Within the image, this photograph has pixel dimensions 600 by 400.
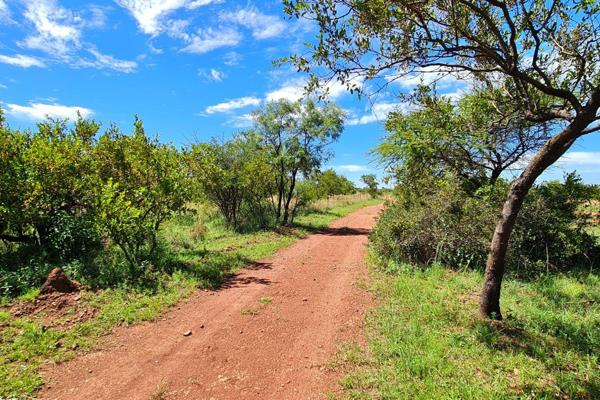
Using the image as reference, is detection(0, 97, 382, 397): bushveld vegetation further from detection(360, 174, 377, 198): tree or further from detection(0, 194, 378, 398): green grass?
detection(360, 174, 377, 198): tree

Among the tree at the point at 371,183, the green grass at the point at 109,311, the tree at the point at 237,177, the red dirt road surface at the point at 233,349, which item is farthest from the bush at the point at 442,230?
the tree at the point at 371,183

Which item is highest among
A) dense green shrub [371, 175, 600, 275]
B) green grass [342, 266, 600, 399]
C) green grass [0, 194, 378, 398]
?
dense green shrub [371, 175, 600, 275]

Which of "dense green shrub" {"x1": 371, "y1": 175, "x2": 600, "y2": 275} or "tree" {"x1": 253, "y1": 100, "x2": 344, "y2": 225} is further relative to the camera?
"tree" {"x1": 253, "y1": 100, "x2": 344, "y2": 225}

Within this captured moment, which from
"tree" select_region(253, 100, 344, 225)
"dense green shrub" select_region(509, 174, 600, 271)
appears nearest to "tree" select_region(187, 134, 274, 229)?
"tree" select_region(253, 100, 344, 225)

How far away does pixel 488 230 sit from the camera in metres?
9.59

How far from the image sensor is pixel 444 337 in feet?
18.7

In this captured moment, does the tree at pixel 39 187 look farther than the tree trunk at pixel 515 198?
Yes

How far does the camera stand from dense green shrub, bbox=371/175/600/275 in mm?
9578

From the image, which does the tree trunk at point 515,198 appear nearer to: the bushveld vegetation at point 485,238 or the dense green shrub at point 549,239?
the bushveld vegetation at point 485,238

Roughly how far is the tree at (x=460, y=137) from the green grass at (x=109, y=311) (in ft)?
17.7

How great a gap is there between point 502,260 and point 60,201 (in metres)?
11.6

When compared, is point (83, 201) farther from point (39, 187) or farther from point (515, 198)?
point (515, 198)

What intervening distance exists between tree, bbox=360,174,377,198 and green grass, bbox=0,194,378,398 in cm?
4588

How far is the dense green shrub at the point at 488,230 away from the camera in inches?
377
